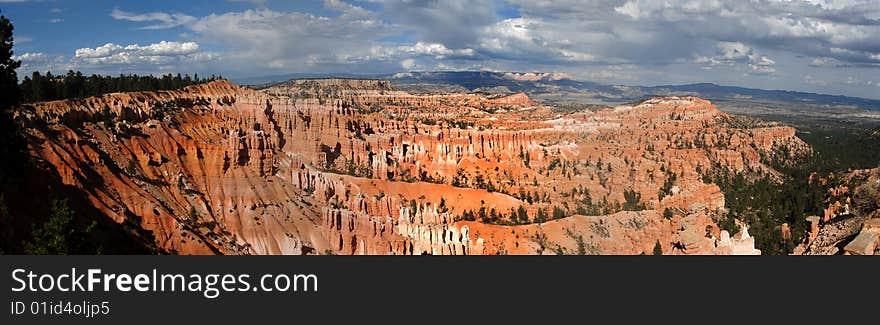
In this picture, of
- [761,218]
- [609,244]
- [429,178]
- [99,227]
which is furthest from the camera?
[429,178]

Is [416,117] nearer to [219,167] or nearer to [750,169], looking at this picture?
[750,169]

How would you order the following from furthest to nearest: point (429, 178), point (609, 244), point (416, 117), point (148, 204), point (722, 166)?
point (416, 117)
point (722, 166)
point (429, 178)
point (609, 244)
point (148, 204)

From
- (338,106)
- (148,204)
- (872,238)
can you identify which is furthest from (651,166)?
(148,204)
